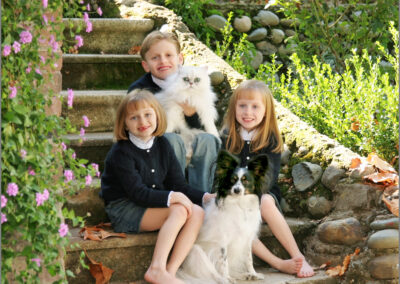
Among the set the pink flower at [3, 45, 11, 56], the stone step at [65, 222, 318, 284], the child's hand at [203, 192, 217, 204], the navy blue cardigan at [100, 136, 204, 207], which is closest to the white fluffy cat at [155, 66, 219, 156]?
the navy blue cardigan at [100, 136, 204, 207]

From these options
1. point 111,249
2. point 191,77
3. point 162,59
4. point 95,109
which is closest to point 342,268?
point 111,249

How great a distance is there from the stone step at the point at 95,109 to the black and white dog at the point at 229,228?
1299 millimetres

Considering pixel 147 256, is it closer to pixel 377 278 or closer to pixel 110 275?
→ pixel 110 275

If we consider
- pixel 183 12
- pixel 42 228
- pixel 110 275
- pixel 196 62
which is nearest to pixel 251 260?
pixel 110 275

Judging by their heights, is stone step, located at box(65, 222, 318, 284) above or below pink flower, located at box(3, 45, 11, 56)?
below

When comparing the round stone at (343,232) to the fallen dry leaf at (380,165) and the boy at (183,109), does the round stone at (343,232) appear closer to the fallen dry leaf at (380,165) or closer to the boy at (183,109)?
the fallen dry leaf at (380,165)

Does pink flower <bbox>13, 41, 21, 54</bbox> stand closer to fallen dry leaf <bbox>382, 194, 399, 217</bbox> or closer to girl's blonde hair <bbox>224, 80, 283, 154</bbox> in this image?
girl's blonde hair <bbox>224, 80, 283, 154</bbox>

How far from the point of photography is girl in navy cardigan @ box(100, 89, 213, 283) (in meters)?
A: 3.32

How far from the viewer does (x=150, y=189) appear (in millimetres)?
3428

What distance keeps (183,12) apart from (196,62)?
4.58 feet

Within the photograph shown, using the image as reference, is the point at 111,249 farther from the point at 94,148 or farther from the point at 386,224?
the point at 386,224

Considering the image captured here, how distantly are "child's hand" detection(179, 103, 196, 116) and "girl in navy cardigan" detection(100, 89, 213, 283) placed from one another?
0.33 meters

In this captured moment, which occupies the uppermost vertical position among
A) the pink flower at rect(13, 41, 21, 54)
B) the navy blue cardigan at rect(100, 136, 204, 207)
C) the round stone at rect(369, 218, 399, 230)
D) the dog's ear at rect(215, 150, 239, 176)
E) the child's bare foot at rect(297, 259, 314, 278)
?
the pink flower at rect(13, 41, 21, 54)

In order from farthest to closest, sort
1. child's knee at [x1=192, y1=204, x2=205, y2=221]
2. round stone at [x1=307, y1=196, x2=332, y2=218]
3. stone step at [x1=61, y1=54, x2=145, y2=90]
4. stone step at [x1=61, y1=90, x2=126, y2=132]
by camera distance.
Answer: stone step at [x1=61, y1=54, x2=145, y2=90], stone step at [x1=61, y1=90, x2=126, y2=132], round stone at [x1=307, y1=196, x2=332, y2=218], child's knee at [x1=192, y1=204, x2=205, y2=221]
